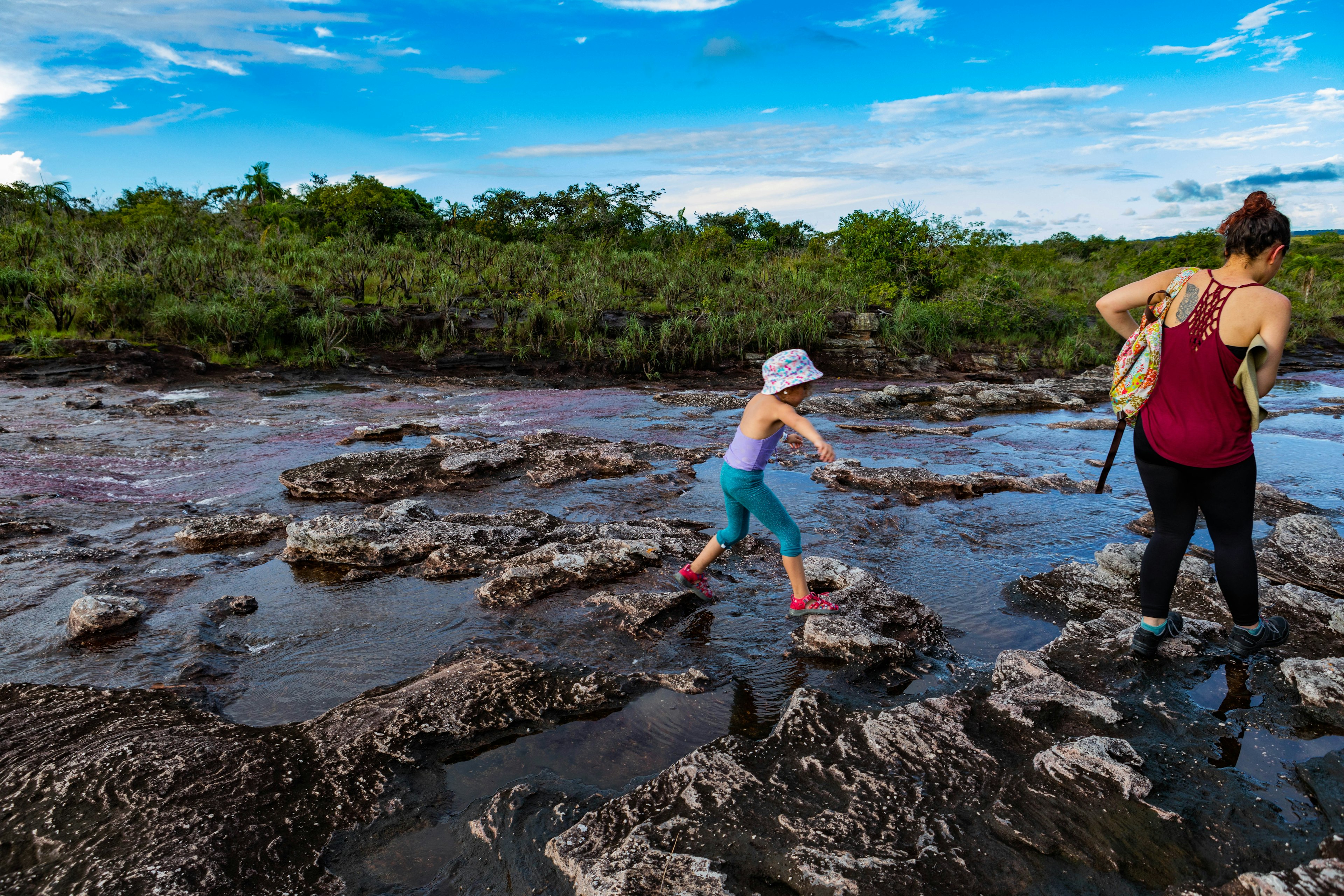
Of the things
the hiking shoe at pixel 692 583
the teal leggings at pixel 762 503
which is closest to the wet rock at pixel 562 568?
the hiking shoe at pixel 692 583

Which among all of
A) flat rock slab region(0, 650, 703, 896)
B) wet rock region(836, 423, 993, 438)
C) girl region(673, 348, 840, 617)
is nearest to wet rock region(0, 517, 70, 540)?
flat rock slab region(0, 650, 703, 896)

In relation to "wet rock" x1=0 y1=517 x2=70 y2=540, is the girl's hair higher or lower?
higher

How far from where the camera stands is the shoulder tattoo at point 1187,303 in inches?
117

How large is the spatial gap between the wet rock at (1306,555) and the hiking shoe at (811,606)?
2654mm

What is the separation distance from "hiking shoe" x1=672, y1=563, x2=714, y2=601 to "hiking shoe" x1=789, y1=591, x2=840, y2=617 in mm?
558

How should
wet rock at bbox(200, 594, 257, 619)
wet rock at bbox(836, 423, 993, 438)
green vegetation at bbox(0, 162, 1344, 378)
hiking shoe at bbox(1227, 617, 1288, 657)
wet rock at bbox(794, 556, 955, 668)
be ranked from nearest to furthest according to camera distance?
hiking shoe at bbox(1227, 617, 1288, 657), wet rock at bbox(794, 556, 955, 668), wet rock at bbox(200, 594, 257, 619), wet rock at bbox(836, 423, 993, 438), green vegetation at bbox(0, 162, 1344, 378)

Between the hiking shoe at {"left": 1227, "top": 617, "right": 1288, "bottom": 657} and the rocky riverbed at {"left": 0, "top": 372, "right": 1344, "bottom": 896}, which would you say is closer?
the rocky riverbed at {"left": 0, "top": 372, "right": 1344, "bottom": 896}

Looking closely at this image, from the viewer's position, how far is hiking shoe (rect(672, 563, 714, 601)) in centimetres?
436

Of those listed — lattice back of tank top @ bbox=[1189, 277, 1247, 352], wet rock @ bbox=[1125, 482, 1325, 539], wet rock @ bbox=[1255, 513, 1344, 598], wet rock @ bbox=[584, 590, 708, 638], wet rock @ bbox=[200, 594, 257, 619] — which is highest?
lattice back of tank top @ bbox=[1189, 277, 1247, 352]

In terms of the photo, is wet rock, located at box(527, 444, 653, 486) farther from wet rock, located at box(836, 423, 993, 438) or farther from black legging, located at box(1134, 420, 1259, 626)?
black legging, located at box(1134, 420, 1259, 626)

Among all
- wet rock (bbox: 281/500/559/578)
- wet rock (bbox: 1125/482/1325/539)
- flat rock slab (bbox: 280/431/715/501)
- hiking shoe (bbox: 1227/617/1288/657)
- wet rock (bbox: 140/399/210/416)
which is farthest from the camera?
wet rock (bbox: 140/399/210/416)

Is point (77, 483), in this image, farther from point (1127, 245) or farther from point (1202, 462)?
point (1127, 245)

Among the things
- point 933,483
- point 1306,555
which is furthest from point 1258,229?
point 933,483

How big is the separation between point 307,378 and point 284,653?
45.7 feet
